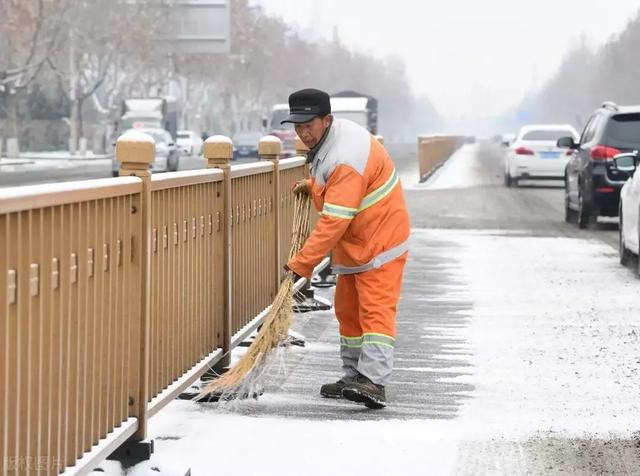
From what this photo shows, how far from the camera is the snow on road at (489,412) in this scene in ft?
21.4

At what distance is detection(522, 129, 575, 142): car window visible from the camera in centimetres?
3691

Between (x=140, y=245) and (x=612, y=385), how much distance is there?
3416 millimetres

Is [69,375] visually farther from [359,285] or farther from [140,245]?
[359,285]

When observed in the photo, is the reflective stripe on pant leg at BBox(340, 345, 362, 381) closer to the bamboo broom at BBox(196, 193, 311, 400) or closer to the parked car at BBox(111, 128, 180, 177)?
the bamboo broom at BBox(196, 193, 311, 400)

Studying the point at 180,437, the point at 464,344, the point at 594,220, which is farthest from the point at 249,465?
the point at 594,220

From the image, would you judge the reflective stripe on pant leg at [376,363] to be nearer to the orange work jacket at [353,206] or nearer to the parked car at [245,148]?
the orange work jacket at [353,206]

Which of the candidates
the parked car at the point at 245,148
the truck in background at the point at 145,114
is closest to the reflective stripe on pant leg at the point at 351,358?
the truck in background at the point at 145,114

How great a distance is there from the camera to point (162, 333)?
22.2 feet

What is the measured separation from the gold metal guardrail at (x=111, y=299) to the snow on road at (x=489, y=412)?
1.04ft

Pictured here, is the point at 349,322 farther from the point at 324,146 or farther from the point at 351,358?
the point at 324,146

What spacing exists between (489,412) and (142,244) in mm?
2326

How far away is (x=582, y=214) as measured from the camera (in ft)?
72.3

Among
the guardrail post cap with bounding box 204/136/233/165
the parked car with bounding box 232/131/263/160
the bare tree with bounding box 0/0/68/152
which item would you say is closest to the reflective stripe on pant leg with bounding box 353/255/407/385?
the guardrail post cap with bounding box 204/136/233/165

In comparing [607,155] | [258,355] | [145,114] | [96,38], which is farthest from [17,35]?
[258,355]
